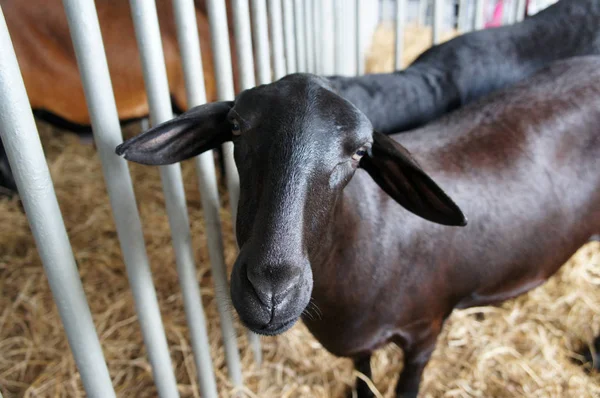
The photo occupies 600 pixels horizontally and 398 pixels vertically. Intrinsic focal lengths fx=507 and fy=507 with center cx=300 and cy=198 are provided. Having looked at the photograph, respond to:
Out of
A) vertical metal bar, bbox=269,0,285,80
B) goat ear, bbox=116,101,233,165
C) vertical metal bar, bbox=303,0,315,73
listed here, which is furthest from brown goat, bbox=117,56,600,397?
vertical metal bar, bbox=303,0,315,73

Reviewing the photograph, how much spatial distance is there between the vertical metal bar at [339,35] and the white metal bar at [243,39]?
1165 mm

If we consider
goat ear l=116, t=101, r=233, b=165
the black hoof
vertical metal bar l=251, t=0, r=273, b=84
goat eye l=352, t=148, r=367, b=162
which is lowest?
the black hoof

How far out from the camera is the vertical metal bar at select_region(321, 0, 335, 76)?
2.47 meters

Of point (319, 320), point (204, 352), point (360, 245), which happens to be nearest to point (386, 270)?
point (360, 245)

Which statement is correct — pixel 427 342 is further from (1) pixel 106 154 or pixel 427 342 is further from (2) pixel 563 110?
(1) pixel 106 154

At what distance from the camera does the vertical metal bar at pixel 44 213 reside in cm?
95

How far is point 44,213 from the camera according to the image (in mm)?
1073

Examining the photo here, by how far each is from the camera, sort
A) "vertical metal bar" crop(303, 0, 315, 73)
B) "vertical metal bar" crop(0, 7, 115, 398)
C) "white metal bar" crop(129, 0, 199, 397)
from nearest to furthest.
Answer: "vertical metal bar" crop(0, 7, 115, 398) → "white metal bar" crop(129, 0, 199, 397) → "vertical metal bar" crop(303, 0, 315, 73)

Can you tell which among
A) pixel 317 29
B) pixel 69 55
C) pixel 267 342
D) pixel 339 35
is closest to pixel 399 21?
pixel 339 35

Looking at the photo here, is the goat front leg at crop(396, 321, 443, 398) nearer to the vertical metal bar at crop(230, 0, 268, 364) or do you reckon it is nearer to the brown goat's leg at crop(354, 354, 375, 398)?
the brown goat's leg at crop(354, 354, 375, 398)

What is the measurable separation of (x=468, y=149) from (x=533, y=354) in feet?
3.15

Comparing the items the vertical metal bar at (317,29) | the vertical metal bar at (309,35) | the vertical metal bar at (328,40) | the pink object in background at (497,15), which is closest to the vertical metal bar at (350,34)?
the vertical metal bar at (328,40)

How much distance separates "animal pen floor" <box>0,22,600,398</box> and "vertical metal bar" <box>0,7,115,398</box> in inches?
27.2

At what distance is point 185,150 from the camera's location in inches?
50.5
